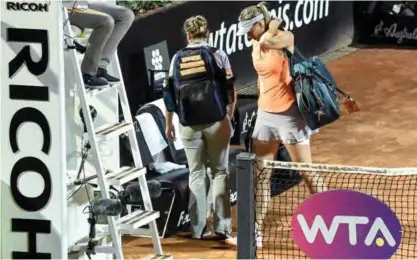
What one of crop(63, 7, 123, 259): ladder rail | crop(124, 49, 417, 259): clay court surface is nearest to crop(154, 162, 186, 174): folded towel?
crop(124, 49, 417, 259): clay court surface

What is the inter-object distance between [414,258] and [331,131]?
470 cm

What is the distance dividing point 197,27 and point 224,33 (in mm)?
4510

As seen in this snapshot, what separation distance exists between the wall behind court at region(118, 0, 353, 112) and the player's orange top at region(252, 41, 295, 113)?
2.34 meters

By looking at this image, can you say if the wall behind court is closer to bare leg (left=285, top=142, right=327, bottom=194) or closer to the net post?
bare leg (left=285, top=142, right=327, bottom=194)

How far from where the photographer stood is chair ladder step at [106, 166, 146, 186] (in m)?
8.91

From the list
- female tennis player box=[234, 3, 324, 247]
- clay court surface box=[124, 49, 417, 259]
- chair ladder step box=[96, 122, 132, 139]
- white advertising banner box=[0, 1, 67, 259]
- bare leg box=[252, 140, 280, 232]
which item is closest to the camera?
white advertising banner box=[0, 1, 67, 259]

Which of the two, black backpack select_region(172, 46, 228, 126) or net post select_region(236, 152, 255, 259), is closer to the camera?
net post select_region(236, 152, 255, 259)

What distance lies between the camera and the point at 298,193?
11555 millimetres

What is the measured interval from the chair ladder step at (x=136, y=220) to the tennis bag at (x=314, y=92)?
162 centimetres

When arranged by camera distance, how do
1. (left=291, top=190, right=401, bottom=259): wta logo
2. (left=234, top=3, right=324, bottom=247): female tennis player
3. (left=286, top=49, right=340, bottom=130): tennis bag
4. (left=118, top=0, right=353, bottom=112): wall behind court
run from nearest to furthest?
(left=291, top=190, right=401, bottom=259): wta logo
(left=286, top=49, right=340, bottom=130): tennis bag
(left=234, top=3, right=324, bottom=247): female tennis player
(left=118, top=0, right=353, bottom=112): wall behind court

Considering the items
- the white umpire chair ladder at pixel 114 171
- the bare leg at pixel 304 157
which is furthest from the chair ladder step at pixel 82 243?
the bare leg at pixel 304 157

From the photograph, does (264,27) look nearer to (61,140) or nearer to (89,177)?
(89,177)

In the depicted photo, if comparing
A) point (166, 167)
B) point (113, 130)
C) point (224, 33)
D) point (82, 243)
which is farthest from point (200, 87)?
point (224, 33)

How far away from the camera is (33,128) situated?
772 cm
